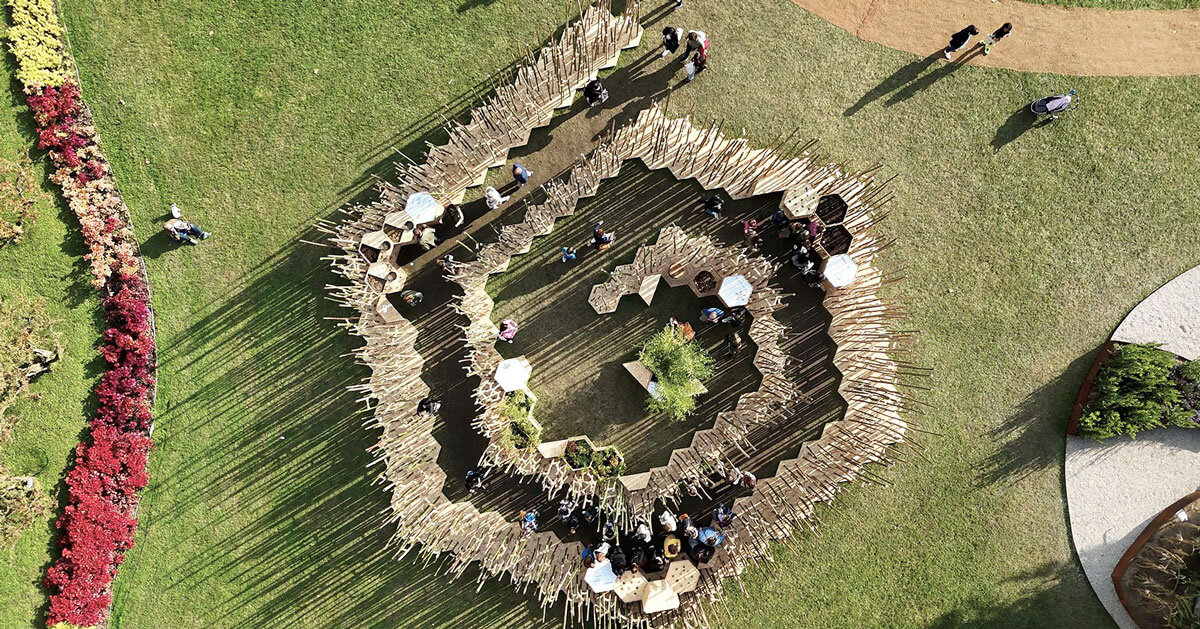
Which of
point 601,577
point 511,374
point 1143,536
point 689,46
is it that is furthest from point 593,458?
point 1143,536

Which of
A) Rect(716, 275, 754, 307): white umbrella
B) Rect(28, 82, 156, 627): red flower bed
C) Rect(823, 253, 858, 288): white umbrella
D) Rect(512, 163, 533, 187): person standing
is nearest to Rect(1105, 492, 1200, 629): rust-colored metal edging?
Rect(823, 253, 858, 288): white umbrella

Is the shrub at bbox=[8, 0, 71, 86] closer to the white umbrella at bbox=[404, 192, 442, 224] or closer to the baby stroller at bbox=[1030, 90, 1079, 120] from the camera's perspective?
the white umbrella at bbox=[404, 192, 442, 224]

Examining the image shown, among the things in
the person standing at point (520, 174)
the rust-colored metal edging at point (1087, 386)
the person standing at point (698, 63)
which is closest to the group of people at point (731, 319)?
the person standing at point (520, 174)

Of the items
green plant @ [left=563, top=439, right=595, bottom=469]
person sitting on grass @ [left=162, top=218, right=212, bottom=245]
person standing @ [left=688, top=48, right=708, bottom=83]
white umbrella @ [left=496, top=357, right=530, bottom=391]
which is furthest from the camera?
person sitting on grass @ [left=162, top=218, right=212, bottom=245]

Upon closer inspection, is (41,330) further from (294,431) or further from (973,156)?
(973,156)

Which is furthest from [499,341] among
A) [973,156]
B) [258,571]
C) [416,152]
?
[973,156]

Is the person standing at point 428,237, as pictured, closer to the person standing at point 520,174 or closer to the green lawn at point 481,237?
the green lawn at point 481,237
